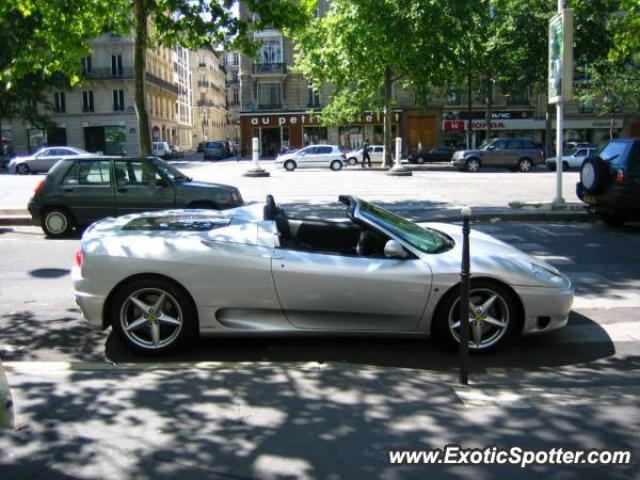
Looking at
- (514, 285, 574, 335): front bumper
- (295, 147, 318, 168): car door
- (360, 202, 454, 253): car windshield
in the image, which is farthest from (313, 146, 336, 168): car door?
(514, 285, 574, 335): front bumper

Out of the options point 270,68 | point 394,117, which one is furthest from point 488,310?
point 270,68

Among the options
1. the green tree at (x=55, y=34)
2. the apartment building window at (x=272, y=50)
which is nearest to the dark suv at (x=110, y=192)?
the green tree at (x=55, y=34)

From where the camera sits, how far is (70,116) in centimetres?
5822

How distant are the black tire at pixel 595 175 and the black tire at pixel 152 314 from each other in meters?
8.95

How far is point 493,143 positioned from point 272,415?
32.5 meters

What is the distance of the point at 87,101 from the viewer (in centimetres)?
5866

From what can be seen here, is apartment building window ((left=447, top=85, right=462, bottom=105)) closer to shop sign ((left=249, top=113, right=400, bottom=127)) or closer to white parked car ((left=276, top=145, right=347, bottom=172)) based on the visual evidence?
shop sign ((left=249, top=113, right=400, bottom=127))

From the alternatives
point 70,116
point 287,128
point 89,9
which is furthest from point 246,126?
point 89,9

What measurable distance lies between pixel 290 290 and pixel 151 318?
114cm

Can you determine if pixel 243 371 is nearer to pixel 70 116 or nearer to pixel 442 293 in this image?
pixel 442 293

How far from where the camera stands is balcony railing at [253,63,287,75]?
53562 mm

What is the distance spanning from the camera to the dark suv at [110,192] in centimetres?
1135

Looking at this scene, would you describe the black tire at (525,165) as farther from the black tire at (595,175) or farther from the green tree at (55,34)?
the green tree at (55,34)

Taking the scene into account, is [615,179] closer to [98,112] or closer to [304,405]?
[304,405]
